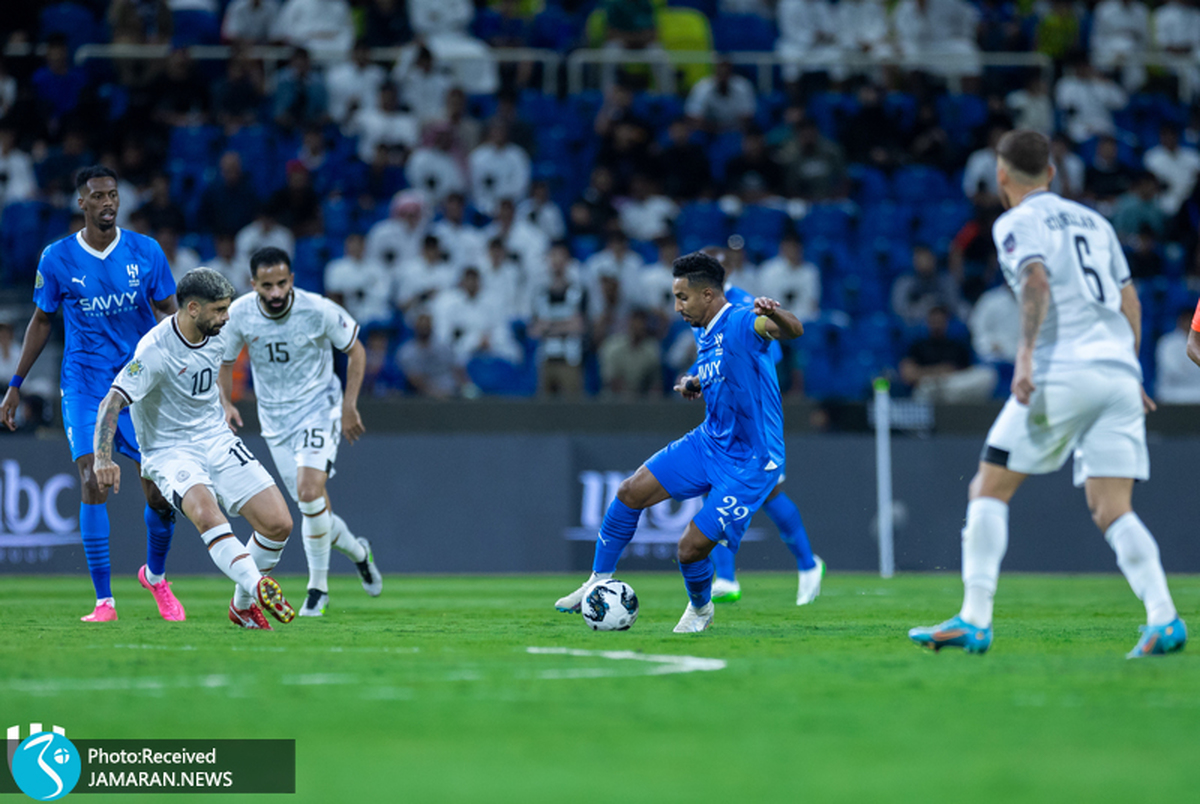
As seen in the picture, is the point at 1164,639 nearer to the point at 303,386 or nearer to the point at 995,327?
the point at 303,386

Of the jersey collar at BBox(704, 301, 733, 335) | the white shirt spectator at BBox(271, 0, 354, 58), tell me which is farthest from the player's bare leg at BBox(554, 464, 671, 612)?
the white shirt spectator at BBox(271, 0, 354, 58)

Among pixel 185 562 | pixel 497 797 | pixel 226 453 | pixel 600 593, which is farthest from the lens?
pixel 185 562

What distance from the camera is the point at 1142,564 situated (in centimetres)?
627

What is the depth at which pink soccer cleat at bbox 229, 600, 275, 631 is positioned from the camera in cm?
810

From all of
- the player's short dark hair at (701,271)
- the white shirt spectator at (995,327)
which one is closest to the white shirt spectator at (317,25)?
the white shirt spectator at (995,327)

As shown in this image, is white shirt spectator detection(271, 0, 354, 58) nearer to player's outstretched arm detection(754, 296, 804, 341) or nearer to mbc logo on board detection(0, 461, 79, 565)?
mbc logo on board detection(0, 461, 79, 565)

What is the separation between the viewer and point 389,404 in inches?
615

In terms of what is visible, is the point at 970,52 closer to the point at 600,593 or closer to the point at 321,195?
the point at 321,195

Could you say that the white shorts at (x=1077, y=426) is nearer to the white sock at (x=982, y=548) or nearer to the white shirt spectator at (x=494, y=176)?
the white sock at (x=982, y=548)

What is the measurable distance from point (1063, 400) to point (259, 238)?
A: 42.0 feet

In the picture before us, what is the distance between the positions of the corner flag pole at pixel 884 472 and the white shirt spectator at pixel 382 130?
24.0 feet

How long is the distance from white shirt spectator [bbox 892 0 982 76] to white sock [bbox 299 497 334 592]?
1407cm

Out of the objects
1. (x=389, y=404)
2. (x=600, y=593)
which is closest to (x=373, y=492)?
(x=389, y=404)

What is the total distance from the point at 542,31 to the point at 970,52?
6204 millimetres
